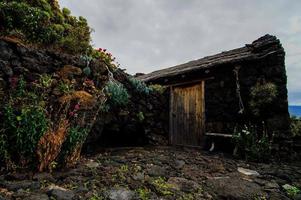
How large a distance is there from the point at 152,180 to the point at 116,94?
9.13 ft

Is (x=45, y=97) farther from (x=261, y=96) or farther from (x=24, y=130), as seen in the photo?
(x=261, y=96)

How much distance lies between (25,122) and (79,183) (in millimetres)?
1200

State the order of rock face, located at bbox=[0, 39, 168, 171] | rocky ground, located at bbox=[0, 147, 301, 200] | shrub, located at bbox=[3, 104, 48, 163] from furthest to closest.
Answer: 1. rock face, located at bbox=[0, 39, 168, 171]
2. shrub, located at bbox=[3, 104, 48, 163]
3. rocky ground, located at bbox=[0, 147, 301, 200]

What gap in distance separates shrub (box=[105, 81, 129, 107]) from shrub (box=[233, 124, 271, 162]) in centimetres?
A: 331

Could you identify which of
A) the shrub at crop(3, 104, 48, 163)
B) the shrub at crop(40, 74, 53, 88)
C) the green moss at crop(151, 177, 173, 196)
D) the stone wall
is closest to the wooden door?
the stone wall

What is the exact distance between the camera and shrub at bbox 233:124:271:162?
6.16 m

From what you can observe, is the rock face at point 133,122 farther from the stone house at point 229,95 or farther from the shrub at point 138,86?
the stone house at point 229,95

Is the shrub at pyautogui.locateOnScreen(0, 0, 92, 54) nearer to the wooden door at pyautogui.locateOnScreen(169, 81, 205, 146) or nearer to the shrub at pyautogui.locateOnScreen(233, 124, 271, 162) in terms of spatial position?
the wooden door at pyautogui.locateOnScreen(169, 81, 205, 146)

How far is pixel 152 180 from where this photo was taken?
12.9 feet

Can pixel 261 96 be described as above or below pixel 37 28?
below

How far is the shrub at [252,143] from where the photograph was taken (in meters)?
6.16

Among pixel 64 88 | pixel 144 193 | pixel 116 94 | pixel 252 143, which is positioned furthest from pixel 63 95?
pixel 252 143

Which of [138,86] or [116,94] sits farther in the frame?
[138,86]

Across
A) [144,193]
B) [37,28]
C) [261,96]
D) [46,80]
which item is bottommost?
[144,193]
